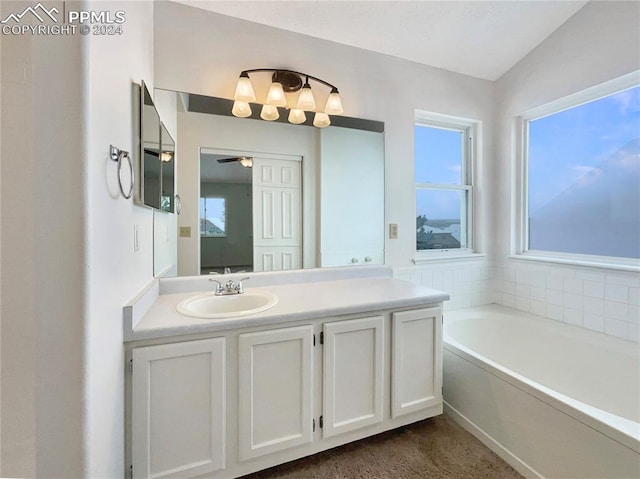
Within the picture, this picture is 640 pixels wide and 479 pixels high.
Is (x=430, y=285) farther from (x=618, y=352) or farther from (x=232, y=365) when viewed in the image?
(x=232, y=365)

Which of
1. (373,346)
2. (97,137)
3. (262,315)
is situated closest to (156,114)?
(97,137)

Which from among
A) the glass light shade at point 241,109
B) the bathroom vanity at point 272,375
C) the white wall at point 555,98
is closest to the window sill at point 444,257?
the white wall at point 555,98

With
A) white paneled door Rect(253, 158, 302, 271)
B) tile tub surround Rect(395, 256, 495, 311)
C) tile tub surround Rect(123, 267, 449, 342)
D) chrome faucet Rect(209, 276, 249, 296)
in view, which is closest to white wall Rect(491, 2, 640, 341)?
tile tub surround Rect(395, 256, 495, 311)

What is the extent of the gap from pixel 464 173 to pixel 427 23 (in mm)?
1300

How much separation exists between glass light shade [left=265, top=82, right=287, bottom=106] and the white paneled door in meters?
0.36

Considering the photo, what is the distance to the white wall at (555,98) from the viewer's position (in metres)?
1.87

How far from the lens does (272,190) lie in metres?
1.95

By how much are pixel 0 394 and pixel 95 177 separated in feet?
2.08

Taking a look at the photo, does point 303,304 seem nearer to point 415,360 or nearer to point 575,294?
point 415,360

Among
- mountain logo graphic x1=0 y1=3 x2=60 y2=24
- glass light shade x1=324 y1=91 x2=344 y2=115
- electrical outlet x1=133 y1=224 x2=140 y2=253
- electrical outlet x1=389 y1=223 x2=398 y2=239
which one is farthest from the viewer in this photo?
electrical outlet x1=389 y1=223 x2=398 y2=239

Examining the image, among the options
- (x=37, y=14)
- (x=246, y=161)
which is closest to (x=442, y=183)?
(x=246, y=161)

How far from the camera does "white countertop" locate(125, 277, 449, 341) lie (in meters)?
1.20

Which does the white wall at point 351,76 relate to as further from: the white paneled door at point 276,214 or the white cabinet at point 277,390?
the white cabinet at point 277,390

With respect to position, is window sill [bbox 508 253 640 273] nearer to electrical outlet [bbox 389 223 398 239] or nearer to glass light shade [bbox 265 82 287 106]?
electrical outlet [bbox 389 223 398 239]
